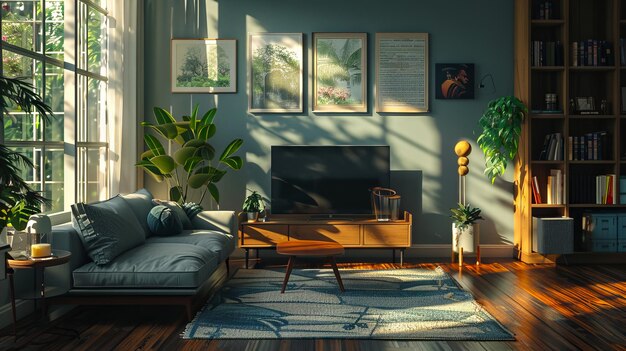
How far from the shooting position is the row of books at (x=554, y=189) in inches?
253

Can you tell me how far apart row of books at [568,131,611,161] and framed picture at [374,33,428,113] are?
145cm

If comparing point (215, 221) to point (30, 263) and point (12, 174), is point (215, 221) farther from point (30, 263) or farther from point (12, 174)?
point (12, 174)

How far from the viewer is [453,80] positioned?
6.72 metres

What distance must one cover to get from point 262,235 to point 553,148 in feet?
9.58

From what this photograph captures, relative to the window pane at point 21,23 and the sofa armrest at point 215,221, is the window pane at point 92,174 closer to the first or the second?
the sofa armrest at point 215,221

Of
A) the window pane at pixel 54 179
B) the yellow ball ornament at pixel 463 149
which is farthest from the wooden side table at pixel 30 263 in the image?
the yellow ball ornament at pixel 463 149

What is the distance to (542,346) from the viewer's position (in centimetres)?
361

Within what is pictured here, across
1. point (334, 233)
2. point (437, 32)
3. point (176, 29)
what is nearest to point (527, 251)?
point (334, 233)

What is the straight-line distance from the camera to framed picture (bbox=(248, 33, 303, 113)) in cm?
671

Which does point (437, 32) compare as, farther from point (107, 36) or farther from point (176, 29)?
point (107, 36)

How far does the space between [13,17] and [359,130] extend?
3399mm

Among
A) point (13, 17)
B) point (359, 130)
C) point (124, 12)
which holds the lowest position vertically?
point (359, 130)

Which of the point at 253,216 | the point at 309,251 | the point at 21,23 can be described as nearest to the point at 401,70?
the point at 253,216

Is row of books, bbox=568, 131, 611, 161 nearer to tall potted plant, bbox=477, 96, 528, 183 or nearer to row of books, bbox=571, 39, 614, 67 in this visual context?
tall potted plant, bbox=477, 96, 528, 183
